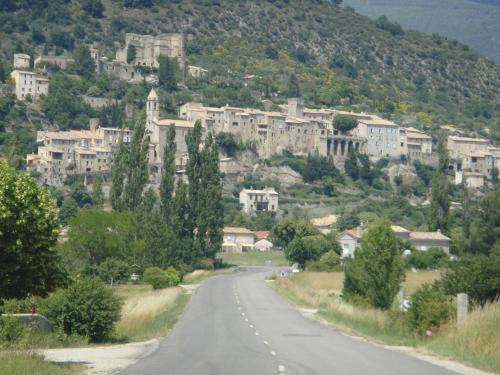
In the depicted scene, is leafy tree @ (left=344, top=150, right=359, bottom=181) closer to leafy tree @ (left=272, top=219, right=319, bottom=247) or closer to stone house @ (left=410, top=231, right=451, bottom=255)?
leafy tree @ (left=272, top=219, right=319, bottom=247)

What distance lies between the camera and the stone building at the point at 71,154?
15538 cm

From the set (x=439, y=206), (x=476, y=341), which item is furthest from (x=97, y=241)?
(x=476, y=341)

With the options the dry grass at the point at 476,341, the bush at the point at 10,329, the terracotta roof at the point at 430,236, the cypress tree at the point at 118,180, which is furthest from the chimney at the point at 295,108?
the bush at the point at 10,329

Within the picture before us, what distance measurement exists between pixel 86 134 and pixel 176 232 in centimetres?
8239

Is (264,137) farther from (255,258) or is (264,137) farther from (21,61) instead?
(255,258)

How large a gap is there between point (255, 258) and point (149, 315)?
83.5 meters

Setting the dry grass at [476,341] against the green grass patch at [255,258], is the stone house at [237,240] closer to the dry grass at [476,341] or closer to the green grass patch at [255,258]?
the green grass patch at [255,258]

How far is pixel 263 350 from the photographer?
30172 mm

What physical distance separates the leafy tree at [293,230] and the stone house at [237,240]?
1557cm

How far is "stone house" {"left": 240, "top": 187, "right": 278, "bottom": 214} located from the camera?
160 m

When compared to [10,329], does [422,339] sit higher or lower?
lower

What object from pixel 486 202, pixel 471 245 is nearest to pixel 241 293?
pixel 471 245

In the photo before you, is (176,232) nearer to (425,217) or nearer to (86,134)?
(425,217)

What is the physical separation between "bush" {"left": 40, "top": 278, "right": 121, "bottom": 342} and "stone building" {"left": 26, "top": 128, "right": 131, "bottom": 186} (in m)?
119
